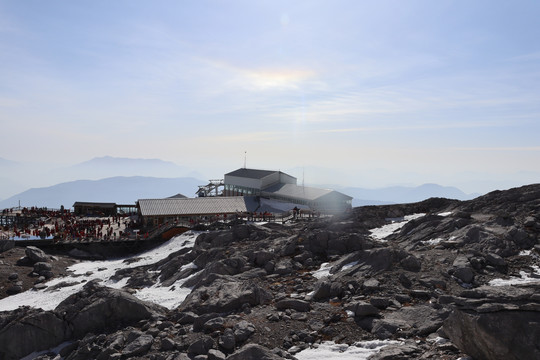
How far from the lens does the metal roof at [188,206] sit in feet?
177

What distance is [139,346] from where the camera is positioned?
531 inches

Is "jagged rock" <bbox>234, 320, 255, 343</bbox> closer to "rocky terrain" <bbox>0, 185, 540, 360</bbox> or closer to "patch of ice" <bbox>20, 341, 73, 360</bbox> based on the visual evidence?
"rocky terrain" <bbox>0, 185, 540, 360</bbox>

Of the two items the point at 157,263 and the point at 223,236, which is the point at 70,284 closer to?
the point at 157,263

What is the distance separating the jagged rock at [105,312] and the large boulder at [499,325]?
41.1 feet

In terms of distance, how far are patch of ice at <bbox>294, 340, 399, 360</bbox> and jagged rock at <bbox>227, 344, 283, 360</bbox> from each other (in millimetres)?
1048

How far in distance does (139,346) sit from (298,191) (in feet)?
189

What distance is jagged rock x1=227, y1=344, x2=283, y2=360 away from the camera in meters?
11.1

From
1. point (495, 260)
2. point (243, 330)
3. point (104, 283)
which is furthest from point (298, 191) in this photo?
point (243, 330)

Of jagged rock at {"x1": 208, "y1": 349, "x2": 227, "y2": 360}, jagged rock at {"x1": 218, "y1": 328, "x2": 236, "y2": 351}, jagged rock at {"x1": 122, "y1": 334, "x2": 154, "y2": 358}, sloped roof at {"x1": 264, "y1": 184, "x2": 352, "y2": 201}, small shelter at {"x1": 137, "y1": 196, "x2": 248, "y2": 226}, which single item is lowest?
jagged rock at {"x1": 122, "y1": 334, "x2": 154, "y2": 358}

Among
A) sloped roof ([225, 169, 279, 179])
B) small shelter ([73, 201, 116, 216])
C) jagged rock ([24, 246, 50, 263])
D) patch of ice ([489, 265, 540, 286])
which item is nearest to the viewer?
patch of ice ([489, 265, 540, 286])

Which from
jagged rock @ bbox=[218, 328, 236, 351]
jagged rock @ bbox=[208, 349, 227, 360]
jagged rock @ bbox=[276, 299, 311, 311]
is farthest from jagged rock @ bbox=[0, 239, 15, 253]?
jagged rock @ bbox=[208, 349, 227, 360]

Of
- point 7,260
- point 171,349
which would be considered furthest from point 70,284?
point 171,349

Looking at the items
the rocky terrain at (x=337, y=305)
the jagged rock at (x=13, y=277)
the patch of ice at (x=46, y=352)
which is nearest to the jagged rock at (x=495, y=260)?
the rocky terrain at (x=337, y=305)

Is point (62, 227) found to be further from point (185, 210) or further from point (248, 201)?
point (248, 201)
